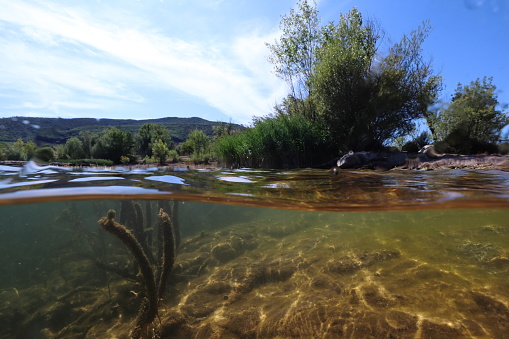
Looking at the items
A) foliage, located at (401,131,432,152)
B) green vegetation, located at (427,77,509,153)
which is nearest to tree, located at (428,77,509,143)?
green vegetation, located at (427,77,509,153)

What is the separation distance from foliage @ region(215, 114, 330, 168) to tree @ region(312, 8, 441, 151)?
1798 mm

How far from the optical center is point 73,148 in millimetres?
12148

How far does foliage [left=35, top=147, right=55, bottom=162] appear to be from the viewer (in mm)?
8406

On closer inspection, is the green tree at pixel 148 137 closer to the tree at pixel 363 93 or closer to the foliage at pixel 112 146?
the foliage at pixel 112 146

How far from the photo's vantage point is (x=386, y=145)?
1571 centimetres


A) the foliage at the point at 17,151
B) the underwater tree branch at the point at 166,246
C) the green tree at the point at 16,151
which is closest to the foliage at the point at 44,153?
the foliage at the point at 17,151

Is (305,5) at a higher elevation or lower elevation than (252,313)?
higher

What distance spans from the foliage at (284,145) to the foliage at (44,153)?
8708 mm

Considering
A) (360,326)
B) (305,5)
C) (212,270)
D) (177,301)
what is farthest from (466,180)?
(305,5)

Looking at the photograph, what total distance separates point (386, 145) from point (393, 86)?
3593 millimetres

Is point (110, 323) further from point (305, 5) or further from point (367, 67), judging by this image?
point (305, 5)

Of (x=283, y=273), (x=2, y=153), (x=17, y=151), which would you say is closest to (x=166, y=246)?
(x=283, y=273)

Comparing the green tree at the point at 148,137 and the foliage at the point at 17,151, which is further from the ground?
the green tree at the point at 148,137

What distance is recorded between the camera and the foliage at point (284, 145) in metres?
13.4
